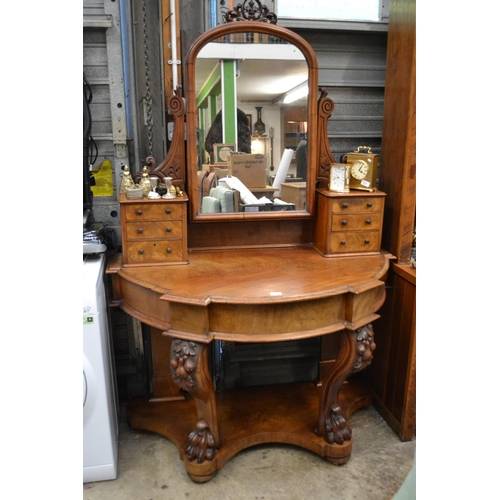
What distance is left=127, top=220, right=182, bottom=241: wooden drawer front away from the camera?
171cm

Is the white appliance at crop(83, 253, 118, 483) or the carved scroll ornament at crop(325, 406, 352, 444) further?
the carved scroll ornament at crop(325, 406, 352, 444)

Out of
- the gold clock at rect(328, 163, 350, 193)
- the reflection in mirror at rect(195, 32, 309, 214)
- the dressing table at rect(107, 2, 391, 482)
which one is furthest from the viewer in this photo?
the gold clock at rect(328, 163, 350, 193)

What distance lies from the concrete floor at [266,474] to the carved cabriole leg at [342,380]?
0.36ft

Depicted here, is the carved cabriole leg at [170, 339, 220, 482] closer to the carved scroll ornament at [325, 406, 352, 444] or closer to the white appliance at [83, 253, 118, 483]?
the white appliance at [83, 253, 118, 483]

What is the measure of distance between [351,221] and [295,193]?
0.92ft

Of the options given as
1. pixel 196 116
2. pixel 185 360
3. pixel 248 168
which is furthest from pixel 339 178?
pixel 185 360

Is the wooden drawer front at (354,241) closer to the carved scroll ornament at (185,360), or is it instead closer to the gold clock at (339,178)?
the gold clock at (339,178)

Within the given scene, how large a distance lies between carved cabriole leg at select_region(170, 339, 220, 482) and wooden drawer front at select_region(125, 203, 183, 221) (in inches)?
19.3

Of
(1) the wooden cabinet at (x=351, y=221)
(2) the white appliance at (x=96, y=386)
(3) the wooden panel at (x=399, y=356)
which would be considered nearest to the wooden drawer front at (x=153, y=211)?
(2) the white appliance at (x=96, y=386)

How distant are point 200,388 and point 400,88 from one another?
147 centimetres

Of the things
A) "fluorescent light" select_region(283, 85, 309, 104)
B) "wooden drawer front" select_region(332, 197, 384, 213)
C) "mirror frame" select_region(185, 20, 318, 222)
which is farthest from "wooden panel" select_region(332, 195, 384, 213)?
"fluorescent light" select_region(283, 85, 309, 104)

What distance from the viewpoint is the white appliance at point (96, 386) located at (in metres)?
1.60

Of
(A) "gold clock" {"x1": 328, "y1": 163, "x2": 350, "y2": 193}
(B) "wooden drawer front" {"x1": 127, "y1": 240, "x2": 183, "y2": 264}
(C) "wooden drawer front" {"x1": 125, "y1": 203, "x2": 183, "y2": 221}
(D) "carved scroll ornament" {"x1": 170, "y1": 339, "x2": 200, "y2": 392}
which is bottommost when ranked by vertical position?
(D) "carved scroll ornament" {"x1": 170, "y1": 339, "x2": 200, "y2": 392}
